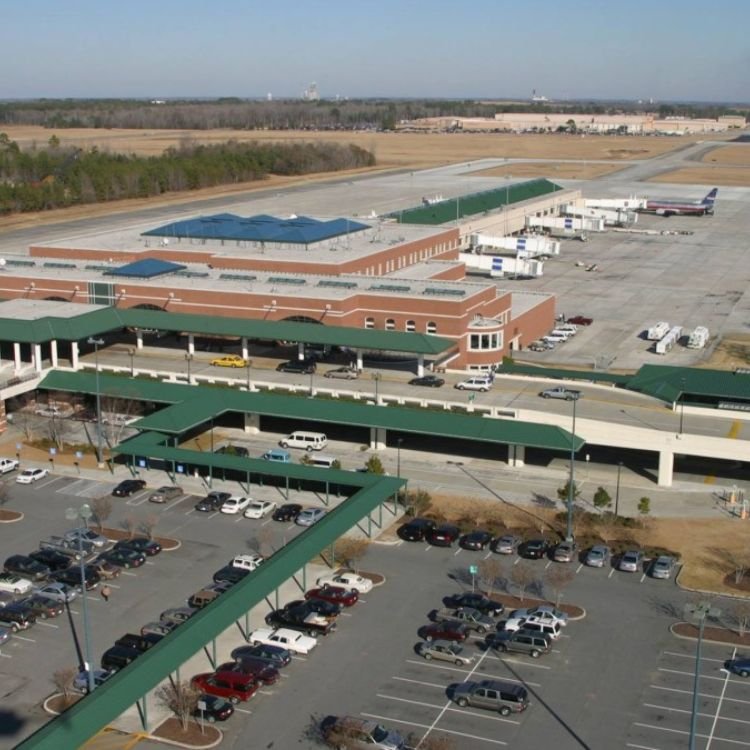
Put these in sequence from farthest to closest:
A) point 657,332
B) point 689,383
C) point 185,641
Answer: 1. point 657,332
2. point 689,383
3. point 185,641

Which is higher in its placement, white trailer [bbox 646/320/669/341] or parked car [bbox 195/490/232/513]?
white trailer [bbox 646/320/669/341]

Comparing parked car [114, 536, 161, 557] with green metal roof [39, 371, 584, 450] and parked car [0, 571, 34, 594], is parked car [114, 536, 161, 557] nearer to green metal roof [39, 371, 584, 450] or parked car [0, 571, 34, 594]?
parked car [0, 571, 34, 594]

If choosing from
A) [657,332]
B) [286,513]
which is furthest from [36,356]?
[657,332]

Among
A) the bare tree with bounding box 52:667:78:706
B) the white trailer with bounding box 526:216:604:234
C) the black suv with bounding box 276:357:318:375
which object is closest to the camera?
the bare tree with bounding box 52:667:78:706

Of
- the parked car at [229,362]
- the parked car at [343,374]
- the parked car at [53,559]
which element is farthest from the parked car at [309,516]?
the parked car at [229,362]

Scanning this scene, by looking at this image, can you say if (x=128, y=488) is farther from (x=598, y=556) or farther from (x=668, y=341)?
(x=668, y=341)

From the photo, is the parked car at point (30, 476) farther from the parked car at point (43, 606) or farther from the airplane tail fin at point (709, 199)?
the airplane tail fin at point (709, 199)

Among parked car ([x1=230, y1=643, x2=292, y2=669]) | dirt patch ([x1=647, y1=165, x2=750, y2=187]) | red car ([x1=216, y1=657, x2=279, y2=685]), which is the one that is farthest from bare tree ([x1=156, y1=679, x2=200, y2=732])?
dirt patch ([x1=647, y1=165, x2=750, y2=187])
